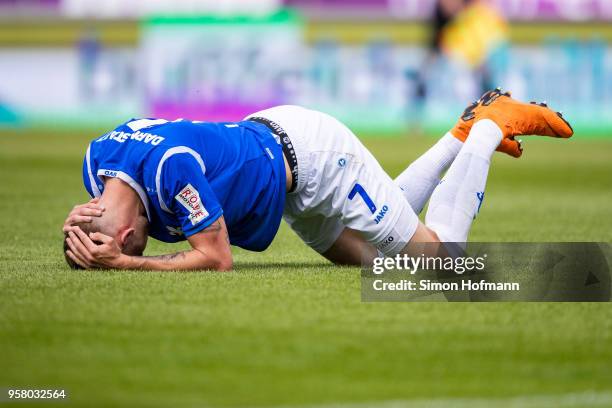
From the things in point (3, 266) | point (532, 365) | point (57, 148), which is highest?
point (532, 365)

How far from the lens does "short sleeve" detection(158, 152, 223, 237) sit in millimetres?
5406

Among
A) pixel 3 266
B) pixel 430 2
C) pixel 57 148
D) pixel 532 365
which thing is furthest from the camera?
pixel 430 2

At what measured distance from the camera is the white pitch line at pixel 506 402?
3514mm

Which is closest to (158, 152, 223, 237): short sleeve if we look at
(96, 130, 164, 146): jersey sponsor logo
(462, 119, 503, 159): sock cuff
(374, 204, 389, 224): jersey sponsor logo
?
(96, 130, 164, 146): jersey sponsor logo

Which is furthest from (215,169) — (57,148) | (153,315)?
(57,148)

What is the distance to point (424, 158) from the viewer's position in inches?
260

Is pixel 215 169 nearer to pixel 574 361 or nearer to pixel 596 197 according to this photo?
pixel 574 361

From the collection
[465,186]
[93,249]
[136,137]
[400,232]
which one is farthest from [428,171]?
[93,249]

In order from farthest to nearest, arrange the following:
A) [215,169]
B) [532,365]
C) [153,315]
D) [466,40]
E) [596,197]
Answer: [466,40] → [596,197] → [215,169] → [153,315] → [532,365]

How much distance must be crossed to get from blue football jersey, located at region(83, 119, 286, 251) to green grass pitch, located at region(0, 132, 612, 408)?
270 mm

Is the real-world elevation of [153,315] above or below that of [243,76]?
above

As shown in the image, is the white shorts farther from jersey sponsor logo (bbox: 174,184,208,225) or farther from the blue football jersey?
jersey sponsor logo (bbox: 174,184,208,225)

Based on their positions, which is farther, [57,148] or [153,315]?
[57,148]

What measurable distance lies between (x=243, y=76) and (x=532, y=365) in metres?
18.2
